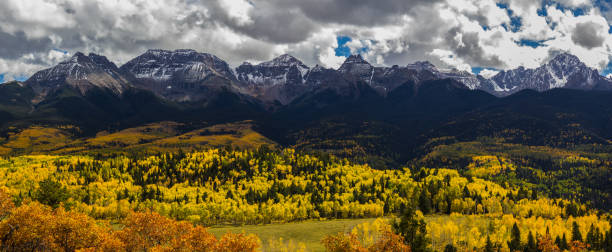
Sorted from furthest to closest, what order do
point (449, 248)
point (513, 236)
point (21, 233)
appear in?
1. point (513, 236)
2. point (449, 248)
3. point (21, 233)

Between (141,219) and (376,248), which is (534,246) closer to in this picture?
(376,248)

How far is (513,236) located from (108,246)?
178m

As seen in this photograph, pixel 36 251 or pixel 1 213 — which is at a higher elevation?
pixel 1 213

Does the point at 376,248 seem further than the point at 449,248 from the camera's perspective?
No

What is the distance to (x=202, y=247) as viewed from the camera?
8438cm

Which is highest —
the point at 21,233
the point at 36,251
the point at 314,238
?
the point at 21,233

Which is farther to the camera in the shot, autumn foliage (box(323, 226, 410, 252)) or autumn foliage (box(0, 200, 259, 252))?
autumn foliage (box(323, 226, 410, 252))

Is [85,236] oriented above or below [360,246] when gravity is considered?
above

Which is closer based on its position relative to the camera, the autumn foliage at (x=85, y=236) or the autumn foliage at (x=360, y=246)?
the autumn foliage at (x=85, y=236)

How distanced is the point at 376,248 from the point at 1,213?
82978mm

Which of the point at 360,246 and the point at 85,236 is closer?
the point at 85,236

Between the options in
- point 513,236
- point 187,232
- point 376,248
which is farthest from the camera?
point 513,236

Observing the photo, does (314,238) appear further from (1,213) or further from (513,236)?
(1,213)

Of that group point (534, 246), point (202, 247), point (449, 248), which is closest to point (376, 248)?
point (202, 247)
